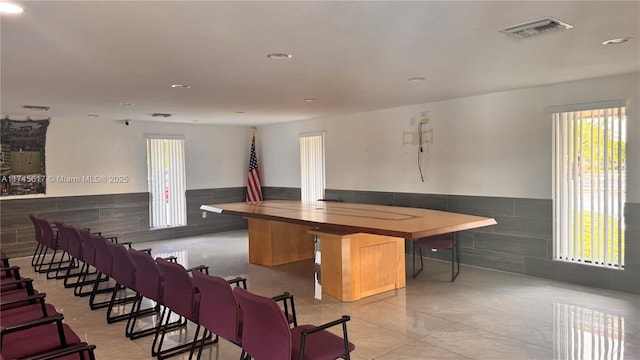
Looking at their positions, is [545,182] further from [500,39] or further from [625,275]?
[500,39]

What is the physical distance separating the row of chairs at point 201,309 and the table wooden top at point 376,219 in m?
1.24

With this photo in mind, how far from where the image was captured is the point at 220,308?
9.41 feet

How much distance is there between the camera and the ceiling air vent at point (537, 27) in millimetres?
3049

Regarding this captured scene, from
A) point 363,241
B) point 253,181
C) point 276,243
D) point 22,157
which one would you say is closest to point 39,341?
point 363,241

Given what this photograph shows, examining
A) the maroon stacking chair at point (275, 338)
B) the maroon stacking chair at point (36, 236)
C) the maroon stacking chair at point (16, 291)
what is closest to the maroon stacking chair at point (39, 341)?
the maroon stacking chair at point (16, 291)

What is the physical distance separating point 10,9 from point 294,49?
1.94m

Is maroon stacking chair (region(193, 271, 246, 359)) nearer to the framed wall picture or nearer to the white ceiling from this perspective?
the white ceiling

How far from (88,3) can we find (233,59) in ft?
4.88

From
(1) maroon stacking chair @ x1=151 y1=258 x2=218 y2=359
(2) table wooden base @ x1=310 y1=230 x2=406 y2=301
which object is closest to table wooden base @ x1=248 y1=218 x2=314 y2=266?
(2) table wooden base @ x1=310 y1=230 x2=406 y2=301

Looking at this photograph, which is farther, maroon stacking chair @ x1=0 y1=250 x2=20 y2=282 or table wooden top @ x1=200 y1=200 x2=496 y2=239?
table wooden top @ x1=200 y1=200 x2=496 y2=239

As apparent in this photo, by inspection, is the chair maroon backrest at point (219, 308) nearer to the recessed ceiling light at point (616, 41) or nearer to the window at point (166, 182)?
the recessed ceiling light at point (616, 41)

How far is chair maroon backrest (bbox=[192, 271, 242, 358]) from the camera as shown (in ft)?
9.11

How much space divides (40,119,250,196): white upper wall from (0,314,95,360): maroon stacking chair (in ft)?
19.8

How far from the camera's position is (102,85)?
16.5 ft
